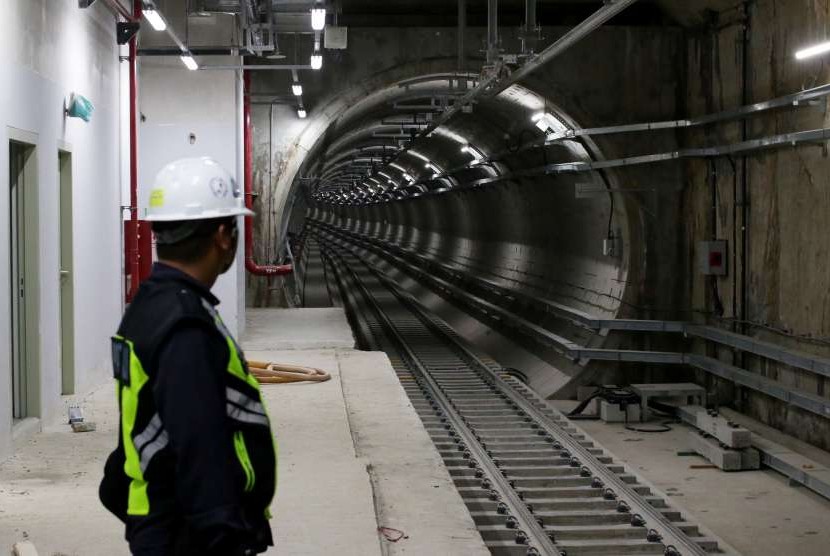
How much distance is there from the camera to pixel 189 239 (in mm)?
2957

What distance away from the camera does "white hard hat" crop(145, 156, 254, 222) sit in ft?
9.70

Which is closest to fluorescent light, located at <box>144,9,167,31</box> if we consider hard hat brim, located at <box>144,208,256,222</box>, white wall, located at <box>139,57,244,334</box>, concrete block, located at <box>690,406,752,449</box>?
white wall, located at <box>139,57,244,334</box>

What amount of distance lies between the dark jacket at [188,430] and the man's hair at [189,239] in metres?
0.05

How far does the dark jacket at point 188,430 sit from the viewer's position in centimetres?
264

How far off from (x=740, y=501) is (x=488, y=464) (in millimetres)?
2260

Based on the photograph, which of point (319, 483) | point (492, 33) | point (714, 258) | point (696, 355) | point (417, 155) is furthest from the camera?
point (417, 155)

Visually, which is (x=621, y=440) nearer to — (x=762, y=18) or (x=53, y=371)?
(x=762, y=18)

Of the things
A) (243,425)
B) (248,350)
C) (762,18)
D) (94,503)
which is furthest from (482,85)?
(243,425)

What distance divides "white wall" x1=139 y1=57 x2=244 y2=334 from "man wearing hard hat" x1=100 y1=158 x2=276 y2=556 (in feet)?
34.7

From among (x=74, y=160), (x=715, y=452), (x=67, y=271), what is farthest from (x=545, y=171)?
(x=67, y=271)

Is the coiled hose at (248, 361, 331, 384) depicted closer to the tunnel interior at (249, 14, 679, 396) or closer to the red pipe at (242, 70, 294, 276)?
the red pipe at (242, 70, 294, 276)

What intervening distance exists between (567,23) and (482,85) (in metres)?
4.25

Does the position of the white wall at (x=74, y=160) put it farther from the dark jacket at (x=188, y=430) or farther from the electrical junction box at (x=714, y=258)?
the electrical junction box at (x=714, y=258)

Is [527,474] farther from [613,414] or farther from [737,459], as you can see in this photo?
[613,414]
